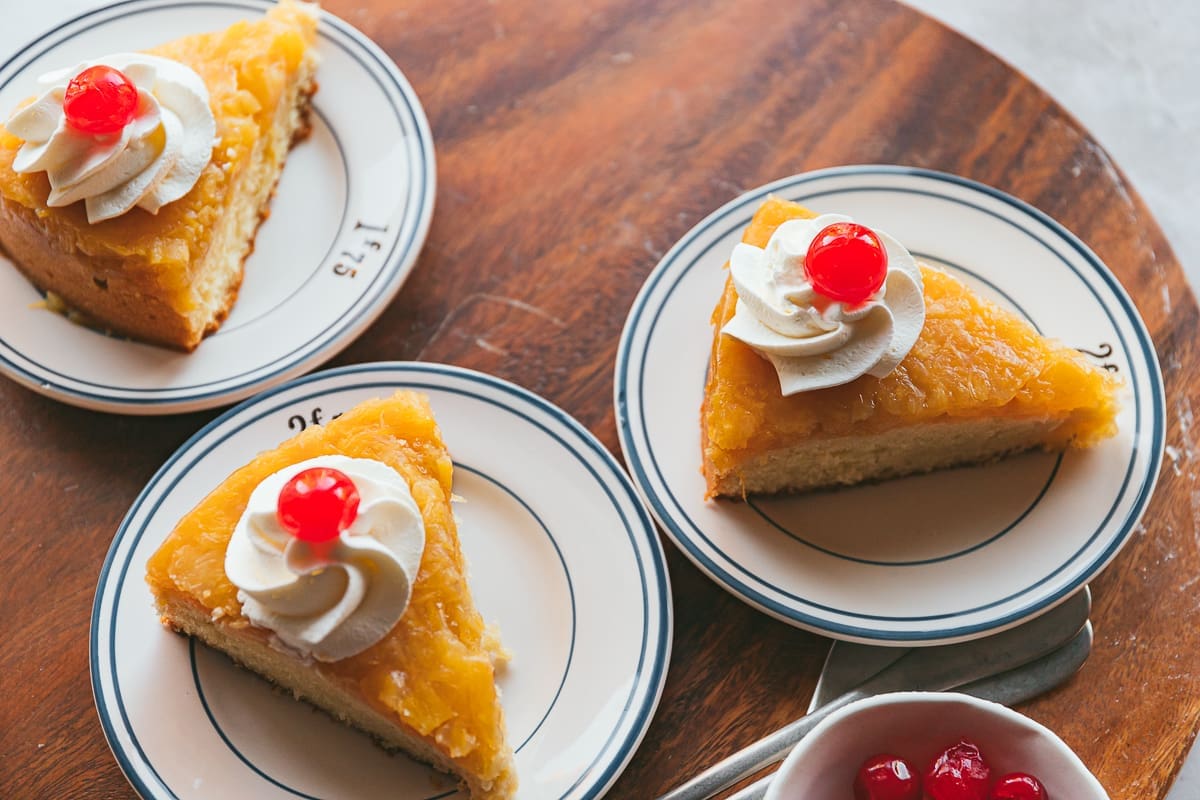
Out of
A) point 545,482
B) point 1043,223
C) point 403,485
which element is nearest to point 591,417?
point 545,482

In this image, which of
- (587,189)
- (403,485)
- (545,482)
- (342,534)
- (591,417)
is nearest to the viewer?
(342,534)

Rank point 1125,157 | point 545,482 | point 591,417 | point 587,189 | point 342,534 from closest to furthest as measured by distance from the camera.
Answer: point 342,534 → point 545,482 → point 591,417 → point 587,189 → point 1125,157

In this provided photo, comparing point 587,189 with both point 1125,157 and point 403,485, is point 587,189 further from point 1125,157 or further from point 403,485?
point 1125,157

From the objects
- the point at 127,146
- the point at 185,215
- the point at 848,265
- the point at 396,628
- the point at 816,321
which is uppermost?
the point at 848,265

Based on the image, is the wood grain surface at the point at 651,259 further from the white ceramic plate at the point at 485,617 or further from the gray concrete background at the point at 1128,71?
the gray concrete background at the point at 1128,71

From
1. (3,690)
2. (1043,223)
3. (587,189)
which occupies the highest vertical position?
(1043,223)

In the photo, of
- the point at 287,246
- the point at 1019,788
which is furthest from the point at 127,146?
the point at 1019,788

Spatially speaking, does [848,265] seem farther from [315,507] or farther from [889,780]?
[315,507]
